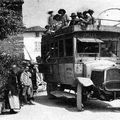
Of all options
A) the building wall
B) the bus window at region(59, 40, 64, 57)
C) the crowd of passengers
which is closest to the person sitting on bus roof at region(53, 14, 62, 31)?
the crowd of passengers

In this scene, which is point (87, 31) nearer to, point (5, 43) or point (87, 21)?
point (87, 21)

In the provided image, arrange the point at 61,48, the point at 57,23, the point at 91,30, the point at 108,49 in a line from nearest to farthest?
the point at 91,30 → the point at 108,49 → the point at 61,48 → the point at 57,23

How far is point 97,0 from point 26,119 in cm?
2875

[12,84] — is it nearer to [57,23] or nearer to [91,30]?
[91,30]

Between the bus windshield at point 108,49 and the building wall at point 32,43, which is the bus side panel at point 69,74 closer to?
the bus windshield at point 108,49

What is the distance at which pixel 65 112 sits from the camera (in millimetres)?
11492

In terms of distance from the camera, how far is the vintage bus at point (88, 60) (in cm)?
1142

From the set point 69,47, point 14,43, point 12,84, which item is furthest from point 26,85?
point 14,43

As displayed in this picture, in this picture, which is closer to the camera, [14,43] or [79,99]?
[79,99]

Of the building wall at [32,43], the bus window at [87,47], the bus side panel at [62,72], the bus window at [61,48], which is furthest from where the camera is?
the building wall at [32,43]

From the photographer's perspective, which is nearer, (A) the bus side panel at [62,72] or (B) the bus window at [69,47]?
(B) the bus window at [69,47]

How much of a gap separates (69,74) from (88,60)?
34.0 inches

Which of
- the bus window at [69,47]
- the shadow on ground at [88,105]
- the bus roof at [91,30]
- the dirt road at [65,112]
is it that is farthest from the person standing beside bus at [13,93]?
the bus roof at [91,30]

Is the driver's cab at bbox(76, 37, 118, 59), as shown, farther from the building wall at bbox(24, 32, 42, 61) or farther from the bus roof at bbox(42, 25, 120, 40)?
the building wall at bbox(24, 32, 42, 61)
